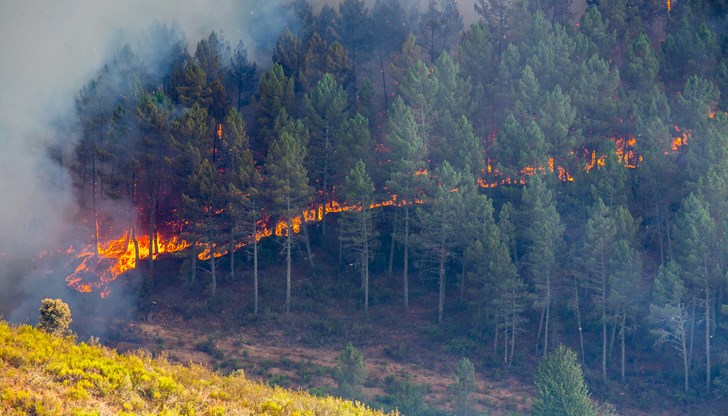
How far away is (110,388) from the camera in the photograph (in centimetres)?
3123

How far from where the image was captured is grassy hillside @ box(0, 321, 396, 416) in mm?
29141

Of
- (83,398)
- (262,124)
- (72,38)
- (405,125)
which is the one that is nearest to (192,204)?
(262,124)

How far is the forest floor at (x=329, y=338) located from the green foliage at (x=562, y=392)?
649 cm

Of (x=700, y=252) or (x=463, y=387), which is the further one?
(x=700, y=252)

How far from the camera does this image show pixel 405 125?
6297 centimetres

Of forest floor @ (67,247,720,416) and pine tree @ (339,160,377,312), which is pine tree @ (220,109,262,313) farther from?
pine tree @ (339,160,377,312)

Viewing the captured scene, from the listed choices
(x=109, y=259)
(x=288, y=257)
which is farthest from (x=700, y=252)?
(x=109, y=259)

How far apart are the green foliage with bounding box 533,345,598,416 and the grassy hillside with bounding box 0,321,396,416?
544 inches

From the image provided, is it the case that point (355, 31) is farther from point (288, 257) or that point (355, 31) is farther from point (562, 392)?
point (562, 392)

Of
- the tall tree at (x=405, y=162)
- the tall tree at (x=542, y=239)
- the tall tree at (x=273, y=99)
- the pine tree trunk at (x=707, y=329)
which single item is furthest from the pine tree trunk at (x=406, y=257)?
the pine tree trunk at (x=707, y=329)

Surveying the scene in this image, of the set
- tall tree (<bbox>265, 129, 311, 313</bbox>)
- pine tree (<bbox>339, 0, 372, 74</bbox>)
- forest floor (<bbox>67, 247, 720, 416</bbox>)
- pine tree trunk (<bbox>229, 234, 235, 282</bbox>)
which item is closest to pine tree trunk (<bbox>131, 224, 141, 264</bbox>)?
forest floor (<bbox>67, 247, 720, 416</bbox>)

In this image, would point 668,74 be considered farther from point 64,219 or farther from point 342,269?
point 64,219

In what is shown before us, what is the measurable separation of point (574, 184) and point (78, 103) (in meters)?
37.7

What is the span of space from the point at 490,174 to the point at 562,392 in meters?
25.7
